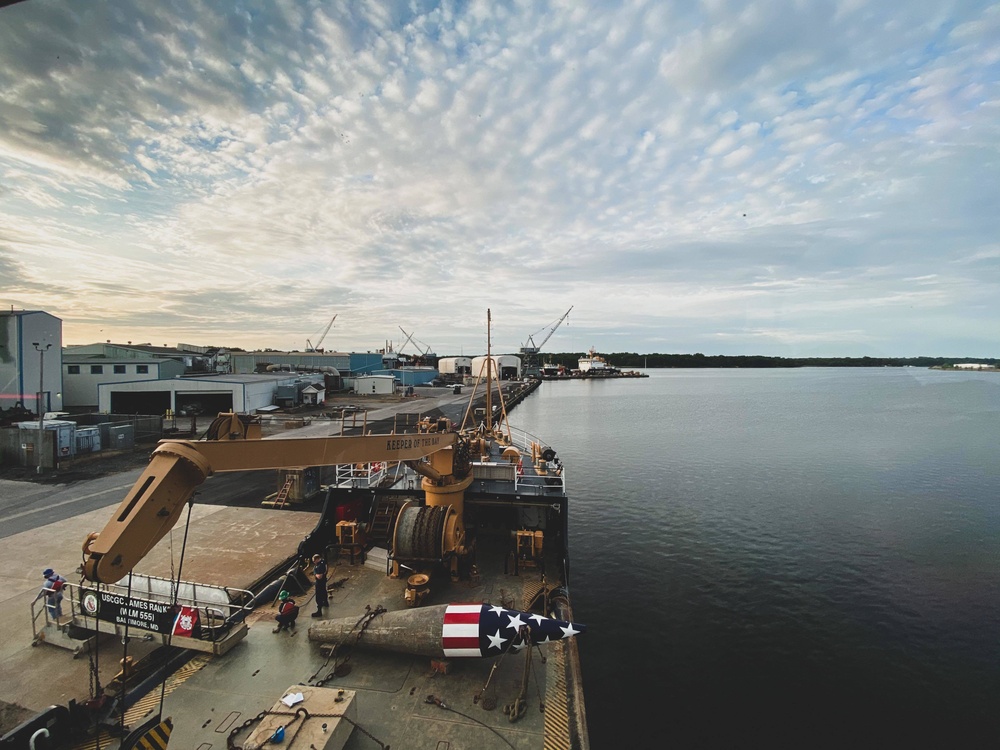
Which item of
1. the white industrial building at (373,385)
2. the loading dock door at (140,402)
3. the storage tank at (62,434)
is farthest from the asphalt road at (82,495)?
the white industrial building at (373,385)

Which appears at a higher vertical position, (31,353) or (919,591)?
(31,353)

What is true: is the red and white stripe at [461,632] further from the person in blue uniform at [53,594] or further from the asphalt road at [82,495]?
the asphalt road at [82,495]

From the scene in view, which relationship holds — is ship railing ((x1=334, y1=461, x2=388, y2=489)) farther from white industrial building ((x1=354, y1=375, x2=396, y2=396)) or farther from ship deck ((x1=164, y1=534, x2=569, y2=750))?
white industrial building ((x1=354, y1=375, x2=396, y2=396))

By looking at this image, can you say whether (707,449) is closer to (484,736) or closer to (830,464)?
(830,464)

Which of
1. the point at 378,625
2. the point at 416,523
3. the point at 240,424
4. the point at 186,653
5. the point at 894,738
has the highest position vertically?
the point at 240,424

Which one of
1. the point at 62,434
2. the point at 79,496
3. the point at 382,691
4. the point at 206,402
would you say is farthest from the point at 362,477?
the point at 206,402

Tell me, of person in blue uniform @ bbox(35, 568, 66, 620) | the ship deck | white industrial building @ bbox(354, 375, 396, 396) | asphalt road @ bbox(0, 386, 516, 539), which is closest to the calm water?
the ship deck

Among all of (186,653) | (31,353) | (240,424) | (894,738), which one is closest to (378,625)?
(186,653)
